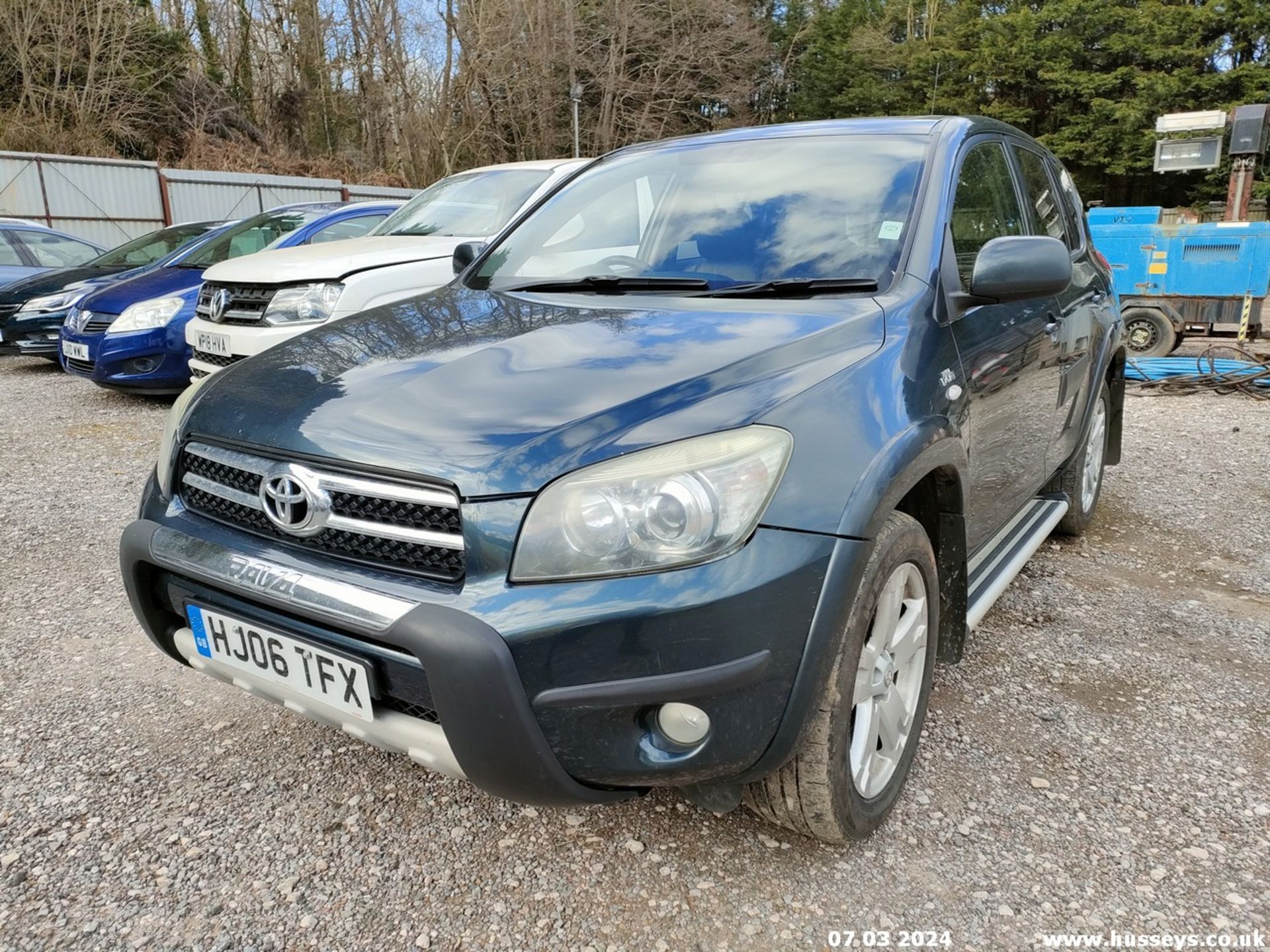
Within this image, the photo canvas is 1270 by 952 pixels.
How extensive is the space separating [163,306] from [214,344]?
1.50m

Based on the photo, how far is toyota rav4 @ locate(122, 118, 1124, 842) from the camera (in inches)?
61.0

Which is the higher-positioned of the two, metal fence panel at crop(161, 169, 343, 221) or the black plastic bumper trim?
metal fence panel at crop(161, 169, 343, 221)

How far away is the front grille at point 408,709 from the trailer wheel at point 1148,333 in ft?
32.5

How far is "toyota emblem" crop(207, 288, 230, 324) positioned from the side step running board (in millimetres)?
4530

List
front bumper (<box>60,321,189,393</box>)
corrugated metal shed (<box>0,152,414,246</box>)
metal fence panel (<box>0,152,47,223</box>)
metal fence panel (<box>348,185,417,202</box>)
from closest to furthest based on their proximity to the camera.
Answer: front bumper (<box>60,321,189,393</box>)
metal fence panel (<box>0,152,47,223</box>)
corrugated metal shed (<box>0,152,414,246</box>)
metal fence panel (<box>348,185,417,202</box>)

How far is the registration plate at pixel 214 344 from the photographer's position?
516 cm

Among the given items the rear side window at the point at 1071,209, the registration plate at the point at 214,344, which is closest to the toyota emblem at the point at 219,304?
the registration plate at the point at 214,344

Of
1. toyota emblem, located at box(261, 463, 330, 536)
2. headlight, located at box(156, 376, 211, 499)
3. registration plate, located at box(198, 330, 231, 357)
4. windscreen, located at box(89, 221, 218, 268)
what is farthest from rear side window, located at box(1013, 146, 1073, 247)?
windscreen, located at box(89, 221, 218, 268)

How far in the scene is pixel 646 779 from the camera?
1616 millimetres

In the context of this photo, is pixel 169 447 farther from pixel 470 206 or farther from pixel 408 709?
pixel 470 206

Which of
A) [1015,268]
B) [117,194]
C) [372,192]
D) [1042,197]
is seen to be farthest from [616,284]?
[372,192]

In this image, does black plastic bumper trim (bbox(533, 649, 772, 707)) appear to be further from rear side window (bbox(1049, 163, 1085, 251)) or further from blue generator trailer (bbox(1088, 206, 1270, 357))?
blue generator trailer (bbox(1088, 206, 1270, 357))

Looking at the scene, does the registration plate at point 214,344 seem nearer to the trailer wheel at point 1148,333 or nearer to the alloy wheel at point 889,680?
the alloy wheel at point 889,680

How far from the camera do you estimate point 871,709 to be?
1.92 m
